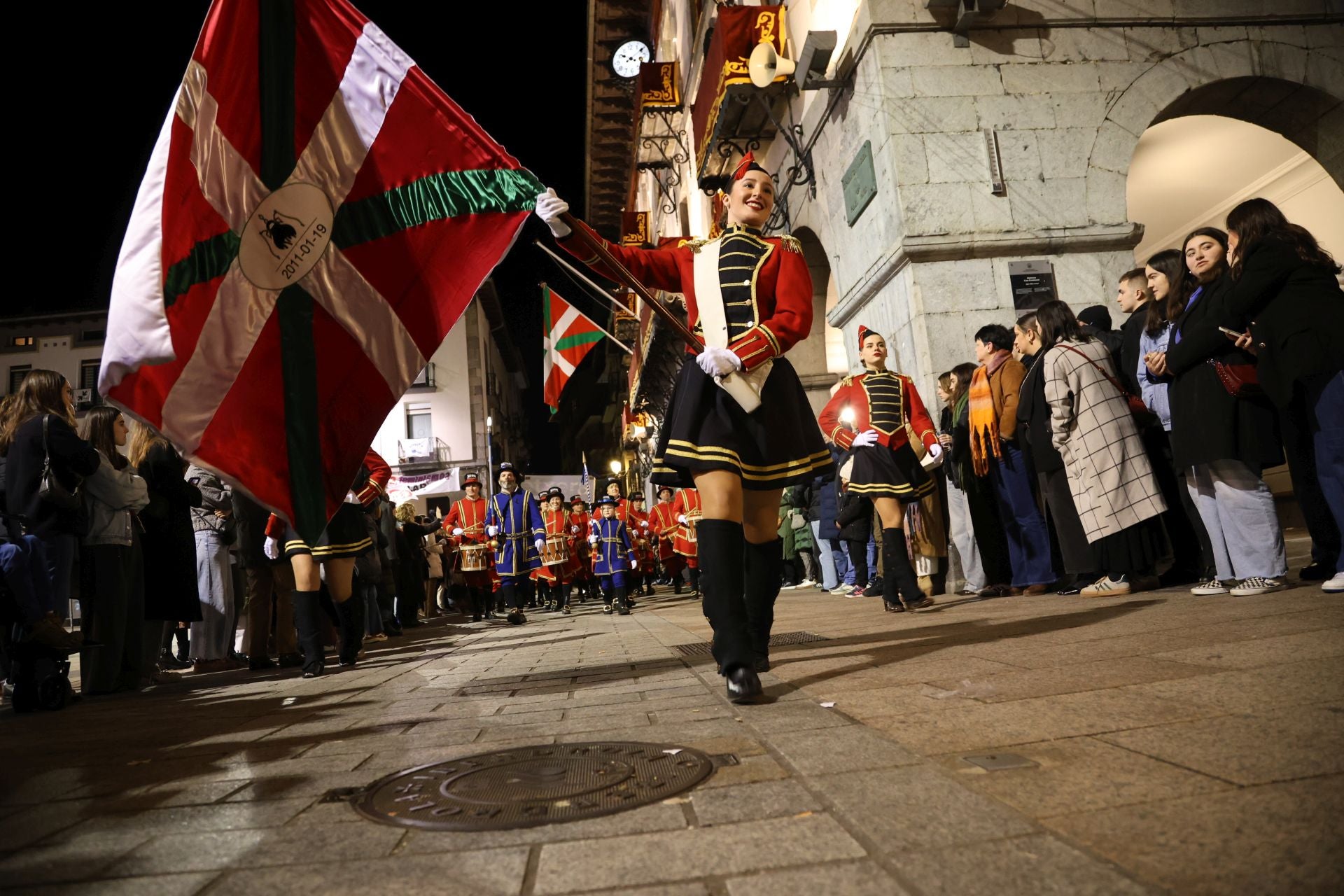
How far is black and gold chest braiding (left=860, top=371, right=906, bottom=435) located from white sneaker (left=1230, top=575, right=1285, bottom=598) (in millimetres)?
2780

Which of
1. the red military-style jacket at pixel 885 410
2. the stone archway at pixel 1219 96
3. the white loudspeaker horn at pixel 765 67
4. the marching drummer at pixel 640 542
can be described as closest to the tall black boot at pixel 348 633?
the red military-style jacket at pixel 885 410

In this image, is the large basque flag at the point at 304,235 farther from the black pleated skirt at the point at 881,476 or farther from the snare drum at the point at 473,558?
the snare drum at the point at 473,558

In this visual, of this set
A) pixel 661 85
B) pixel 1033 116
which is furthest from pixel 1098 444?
pixel 661 85

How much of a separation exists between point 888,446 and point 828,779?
5366 millimetres

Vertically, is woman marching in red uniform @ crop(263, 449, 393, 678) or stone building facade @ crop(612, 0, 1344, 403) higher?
stone building facade @ crop(612, 0, 1344, 403)

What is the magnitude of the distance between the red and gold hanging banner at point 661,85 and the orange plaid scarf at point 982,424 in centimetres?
1654

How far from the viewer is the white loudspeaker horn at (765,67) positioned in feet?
39.9

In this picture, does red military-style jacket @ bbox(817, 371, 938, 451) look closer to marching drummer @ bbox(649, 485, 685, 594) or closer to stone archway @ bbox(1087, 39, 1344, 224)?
stone archway @ bbox(1087, 39, 1344, 224)

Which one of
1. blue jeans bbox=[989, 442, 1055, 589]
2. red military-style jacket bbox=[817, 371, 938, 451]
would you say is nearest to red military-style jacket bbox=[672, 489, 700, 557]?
red military-style jacket bbox=[817, 371, 938, 451]

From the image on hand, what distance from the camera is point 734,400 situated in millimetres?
3645

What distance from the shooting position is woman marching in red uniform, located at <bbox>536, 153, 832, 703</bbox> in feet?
11.5

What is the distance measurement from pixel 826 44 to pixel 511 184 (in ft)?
25.3

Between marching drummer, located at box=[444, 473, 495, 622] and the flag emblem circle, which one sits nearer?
the flag emblem circle

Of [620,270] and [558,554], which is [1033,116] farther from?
[558,554]
